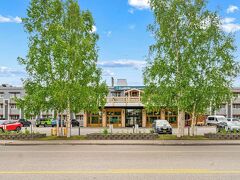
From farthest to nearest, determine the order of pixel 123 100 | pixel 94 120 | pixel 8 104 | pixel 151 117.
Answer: pixel 8 104, pixel 94 120, pixel 151 117, pixel 123 100

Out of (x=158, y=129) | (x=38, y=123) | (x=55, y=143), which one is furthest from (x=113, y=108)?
(x=55, y=143)

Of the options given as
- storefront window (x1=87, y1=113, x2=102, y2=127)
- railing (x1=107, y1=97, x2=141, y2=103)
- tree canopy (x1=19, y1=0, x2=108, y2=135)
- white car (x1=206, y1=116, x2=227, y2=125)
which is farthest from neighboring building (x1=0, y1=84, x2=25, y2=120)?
tree canopy (x1=19, y1=0, x2=108, y2=135)

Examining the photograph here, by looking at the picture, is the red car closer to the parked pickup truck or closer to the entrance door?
the parked pickup truck

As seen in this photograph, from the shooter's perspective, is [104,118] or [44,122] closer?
[104,118]

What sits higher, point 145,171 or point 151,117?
point 151,117

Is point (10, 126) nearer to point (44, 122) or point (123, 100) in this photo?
point (123, 100)

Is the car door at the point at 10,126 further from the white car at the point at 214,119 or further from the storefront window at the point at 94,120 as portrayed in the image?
the white car at the point at 214,119

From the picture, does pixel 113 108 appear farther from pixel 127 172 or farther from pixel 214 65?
pixel 127 172

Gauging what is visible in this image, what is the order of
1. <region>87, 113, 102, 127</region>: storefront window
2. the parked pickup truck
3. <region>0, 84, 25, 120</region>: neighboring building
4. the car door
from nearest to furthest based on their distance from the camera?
the car door
<region>87, 113, 102, 127</region>: storefront window
the parked pickup truck
<region>0, 84, 25, 120</region>: neighboring building

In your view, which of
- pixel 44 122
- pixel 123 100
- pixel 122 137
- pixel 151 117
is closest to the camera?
pixel 122 137

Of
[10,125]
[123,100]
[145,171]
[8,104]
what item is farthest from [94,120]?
[145,171]

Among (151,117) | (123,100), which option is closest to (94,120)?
(123,100)

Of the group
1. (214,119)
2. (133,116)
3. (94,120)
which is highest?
(133,116)

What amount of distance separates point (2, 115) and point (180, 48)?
64.9 m
